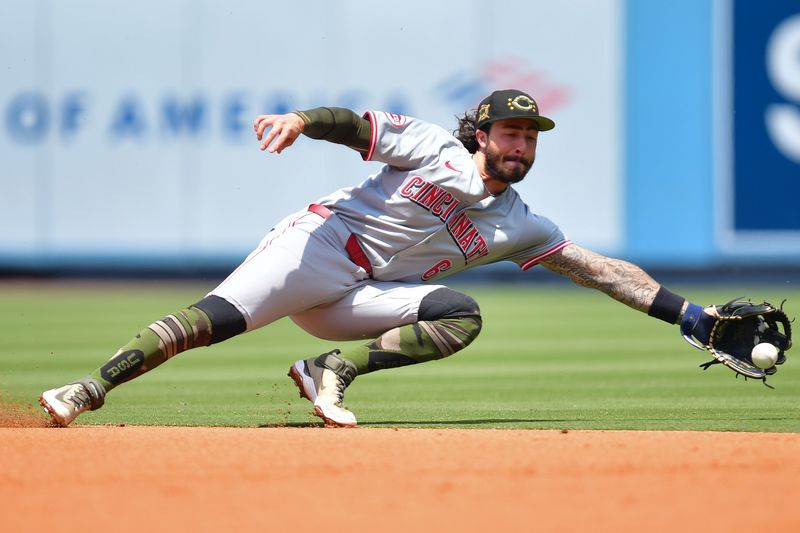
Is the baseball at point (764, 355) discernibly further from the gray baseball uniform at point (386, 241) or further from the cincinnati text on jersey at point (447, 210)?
the cincinnati text on jersey at point (447, 210)

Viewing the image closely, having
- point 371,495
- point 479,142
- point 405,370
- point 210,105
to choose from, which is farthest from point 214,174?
point 371,495

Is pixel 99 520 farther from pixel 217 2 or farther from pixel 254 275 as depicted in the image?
pixel 217 2

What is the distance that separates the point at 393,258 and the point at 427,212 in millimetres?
290

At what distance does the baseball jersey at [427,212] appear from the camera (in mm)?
5578

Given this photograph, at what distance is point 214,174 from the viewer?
1839 cm

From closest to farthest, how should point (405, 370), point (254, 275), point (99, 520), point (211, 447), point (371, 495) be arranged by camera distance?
point (99, 520)
point (371, 495)
point (211, 447)
point (254, 275)
point (405, 370)

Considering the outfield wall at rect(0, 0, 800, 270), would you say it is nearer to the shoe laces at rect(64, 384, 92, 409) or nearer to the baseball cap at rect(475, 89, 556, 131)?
the baseball cap at rect(475, 89, 556, 131)

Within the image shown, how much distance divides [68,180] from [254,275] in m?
13.9

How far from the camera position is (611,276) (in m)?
5.91

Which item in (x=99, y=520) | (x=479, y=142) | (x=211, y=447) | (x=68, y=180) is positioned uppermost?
(x=479, y=142)

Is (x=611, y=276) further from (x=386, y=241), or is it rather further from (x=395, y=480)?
(x=395, y=480)

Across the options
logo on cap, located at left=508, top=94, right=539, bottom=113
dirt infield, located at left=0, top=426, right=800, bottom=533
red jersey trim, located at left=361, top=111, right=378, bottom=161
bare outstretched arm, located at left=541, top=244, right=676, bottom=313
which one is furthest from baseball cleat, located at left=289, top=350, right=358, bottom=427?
logo on cap, located at left=508, top=94, right=539, bottom=113

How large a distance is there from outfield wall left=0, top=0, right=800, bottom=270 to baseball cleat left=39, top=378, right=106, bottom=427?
12995 mm

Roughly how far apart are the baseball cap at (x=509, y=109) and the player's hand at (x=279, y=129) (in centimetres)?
93
